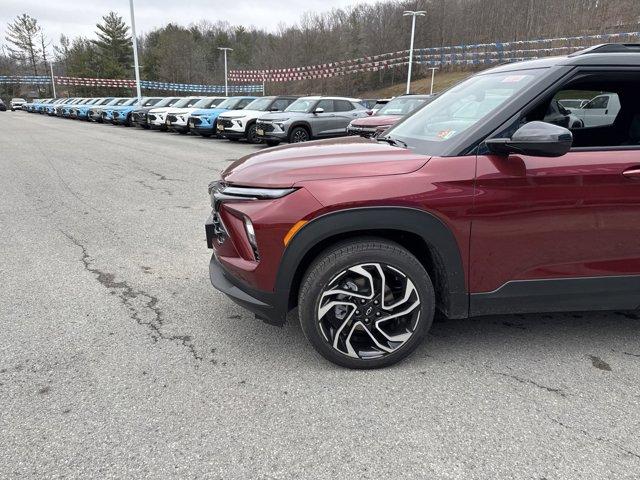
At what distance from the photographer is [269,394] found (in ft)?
8.25

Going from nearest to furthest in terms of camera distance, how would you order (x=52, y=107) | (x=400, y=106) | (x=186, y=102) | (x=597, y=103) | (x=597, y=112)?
(x=597, y=112) → (x=597, y=103) → (x=400, y=106) → (x=186, y=102) → (x=52, y=107)

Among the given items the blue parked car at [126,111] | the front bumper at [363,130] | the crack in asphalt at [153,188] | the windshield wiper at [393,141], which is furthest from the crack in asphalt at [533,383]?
the blue parked car at [126,111]

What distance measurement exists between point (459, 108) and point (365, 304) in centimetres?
152

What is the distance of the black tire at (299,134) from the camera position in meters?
14.0

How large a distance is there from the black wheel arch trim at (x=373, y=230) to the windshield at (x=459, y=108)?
49 cm

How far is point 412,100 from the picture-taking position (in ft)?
42.7

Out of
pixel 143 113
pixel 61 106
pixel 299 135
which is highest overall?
pixel 61 106

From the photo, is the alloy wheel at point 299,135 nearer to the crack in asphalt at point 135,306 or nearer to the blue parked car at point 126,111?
the crack in asphalt at point 135,306

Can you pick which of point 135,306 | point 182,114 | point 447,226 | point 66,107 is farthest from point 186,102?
point 447,226

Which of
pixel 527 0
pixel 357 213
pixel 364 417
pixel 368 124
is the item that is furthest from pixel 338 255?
pixel 527 0

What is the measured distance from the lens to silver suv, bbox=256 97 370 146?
45.6 ft

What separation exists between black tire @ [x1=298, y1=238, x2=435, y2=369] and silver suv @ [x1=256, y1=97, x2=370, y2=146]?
11.7 metres

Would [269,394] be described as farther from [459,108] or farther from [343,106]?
[343,106]

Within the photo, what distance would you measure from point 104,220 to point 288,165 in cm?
416
